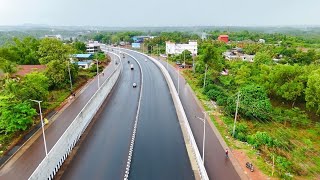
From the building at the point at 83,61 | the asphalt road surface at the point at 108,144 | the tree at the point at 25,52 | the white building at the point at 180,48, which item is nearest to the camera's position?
the asphalt road surface at the point at 108,144


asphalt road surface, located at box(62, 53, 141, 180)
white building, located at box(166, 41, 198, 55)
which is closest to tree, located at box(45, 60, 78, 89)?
asphalt road surface, located at box(62, 53, 141, 180)

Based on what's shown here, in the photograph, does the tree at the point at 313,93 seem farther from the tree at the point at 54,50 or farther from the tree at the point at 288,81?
the tree at the point at 54,50

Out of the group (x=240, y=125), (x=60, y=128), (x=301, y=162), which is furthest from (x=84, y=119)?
(x=301, y=162)

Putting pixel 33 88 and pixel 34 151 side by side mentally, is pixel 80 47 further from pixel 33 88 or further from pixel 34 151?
pixel 34 151

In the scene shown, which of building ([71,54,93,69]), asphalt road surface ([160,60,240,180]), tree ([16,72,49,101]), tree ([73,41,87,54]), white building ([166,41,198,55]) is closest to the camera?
asphalt road surface ([160,60,240,180])

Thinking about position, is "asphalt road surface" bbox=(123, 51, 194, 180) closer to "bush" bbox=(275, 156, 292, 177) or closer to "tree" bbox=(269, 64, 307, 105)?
"bush" bbox=(275, 156, 292, 177)

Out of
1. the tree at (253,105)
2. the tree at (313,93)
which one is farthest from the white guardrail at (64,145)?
the tree at (313,93)
